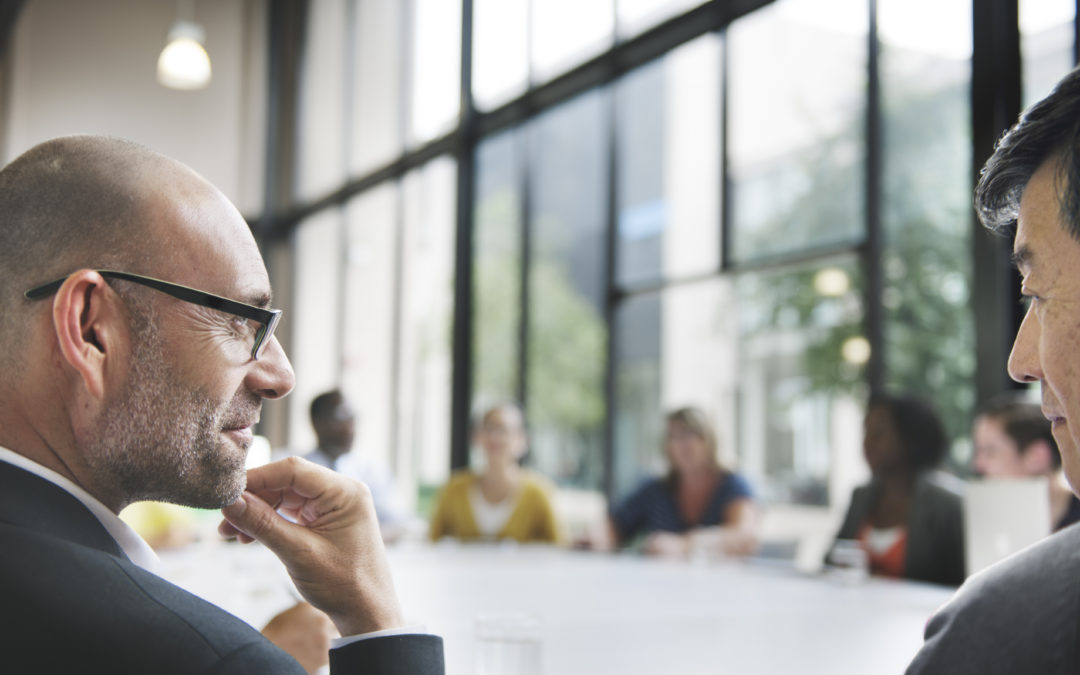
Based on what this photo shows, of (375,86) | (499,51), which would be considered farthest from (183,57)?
(375,86)

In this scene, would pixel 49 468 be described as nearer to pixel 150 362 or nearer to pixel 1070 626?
pixel 150 362

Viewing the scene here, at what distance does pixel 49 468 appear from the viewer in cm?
97

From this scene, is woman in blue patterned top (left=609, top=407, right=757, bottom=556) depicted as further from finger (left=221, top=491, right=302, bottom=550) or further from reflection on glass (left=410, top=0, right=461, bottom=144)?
reflection on glass (left=410, top=0, right=461, bottom=144)

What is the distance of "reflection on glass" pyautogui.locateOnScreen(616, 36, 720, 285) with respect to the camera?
16.2 feet

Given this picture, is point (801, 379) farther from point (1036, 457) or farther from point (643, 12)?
point (643, 12)

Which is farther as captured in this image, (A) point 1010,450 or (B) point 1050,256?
(A) point 1010,450

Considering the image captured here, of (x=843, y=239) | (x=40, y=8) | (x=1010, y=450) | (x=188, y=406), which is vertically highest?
(x=40, y=8)

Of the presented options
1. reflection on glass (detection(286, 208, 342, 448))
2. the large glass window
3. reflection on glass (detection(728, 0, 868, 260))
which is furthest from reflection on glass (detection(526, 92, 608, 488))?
reflection on glass (detection(286, 208, 342, 448))

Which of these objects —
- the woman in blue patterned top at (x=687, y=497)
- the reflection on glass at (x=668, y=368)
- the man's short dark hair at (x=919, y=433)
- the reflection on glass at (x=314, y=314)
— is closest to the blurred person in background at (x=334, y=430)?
the woman in blue patterned top at (x=687, y=497)

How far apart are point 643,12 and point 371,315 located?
12.3 ft

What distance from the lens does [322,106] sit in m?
9.19

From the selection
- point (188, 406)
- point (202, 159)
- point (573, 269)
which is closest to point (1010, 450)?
point (188, 406)

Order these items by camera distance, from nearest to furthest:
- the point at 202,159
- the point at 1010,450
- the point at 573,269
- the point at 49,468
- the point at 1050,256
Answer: the point at 1050,256 → the point at 49,468 → the point at 1010,450 → the point at 573,269 → the point at 202,159

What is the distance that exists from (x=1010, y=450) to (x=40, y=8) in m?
9.30
